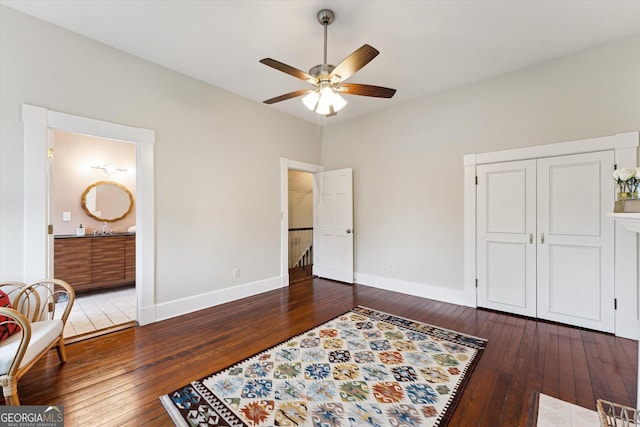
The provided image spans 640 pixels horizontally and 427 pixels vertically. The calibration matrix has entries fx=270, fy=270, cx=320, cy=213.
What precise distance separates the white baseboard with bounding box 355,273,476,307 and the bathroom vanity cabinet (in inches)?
158

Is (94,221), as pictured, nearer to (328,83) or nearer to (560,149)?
(328,83)

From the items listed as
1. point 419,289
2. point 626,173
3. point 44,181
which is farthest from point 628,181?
point 44,181

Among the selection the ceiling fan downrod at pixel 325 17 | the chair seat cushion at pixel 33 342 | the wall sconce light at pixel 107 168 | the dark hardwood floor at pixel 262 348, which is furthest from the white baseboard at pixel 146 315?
the ceiling fan downrod at pixel 325 17

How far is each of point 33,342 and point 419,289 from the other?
423 cm

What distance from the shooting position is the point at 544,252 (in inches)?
127

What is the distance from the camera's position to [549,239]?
3199mm

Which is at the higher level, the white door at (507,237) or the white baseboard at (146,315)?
the white door at (507,237)

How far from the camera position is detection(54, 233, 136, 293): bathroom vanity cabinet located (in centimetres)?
404

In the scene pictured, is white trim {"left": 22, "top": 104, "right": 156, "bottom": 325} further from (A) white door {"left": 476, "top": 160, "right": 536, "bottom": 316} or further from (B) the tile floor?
(A) white door {"left": 476, "top": 160, "right": 536, "bottom": 316}

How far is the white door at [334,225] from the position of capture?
4957 mm

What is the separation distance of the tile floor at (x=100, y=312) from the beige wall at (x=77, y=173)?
123 centimetres

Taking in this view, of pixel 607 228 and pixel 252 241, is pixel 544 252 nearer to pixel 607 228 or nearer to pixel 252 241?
pixel 607 228

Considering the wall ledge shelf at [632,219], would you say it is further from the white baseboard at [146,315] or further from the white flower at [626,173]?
the white baseboard at [146,315]

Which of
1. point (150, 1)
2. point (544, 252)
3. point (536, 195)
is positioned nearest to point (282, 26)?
point (150, 1)
